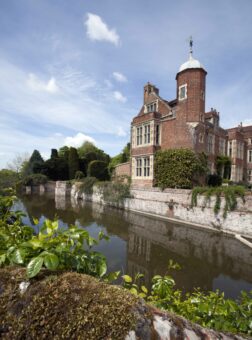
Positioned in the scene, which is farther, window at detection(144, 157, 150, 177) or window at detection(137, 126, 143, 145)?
window at detection(137, 126, 143, 145)

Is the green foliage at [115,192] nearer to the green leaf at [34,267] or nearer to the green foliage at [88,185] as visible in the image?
the green foliage at [88,185]

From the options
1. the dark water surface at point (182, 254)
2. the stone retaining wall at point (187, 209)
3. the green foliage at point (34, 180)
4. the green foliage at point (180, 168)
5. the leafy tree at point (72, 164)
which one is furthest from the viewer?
the leafy tree at point (72, 164)

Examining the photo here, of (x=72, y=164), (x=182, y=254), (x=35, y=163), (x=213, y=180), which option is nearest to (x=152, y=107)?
(x=213, y=180)

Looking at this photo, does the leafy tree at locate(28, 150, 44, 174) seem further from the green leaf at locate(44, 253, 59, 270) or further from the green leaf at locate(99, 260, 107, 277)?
the green leaf at locate(44, 253, 59, 270)

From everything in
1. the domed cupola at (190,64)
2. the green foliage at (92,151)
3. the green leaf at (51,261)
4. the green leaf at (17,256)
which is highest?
the domed cupola at (190,64)

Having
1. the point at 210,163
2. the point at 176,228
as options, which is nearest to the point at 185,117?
the point at 210,163

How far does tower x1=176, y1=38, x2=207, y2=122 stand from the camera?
16250mm

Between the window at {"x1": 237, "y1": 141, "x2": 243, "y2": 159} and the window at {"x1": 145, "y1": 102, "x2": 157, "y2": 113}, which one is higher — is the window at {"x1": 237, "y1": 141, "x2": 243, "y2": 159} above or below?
below

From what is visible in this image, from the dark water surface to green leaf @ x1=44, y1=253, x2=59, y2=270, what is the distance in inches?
117

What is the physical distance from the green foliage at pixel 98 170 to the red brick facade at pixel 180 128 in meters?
12.0

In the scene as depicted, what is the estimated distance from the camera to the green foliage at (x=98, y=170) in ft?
100

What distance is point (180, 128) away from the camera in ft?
54.4

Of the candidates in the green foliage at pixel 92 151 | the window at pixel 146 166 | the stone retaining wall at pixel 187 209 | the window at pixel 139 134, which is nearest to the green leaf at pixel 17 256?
the stone retaining wall at pixel 187 209

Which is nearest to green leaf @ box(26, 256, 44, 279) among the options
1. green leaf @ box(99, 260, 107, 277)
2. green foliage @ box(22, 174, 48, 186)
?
green leaf @ box(99, 260, 107, 277)
